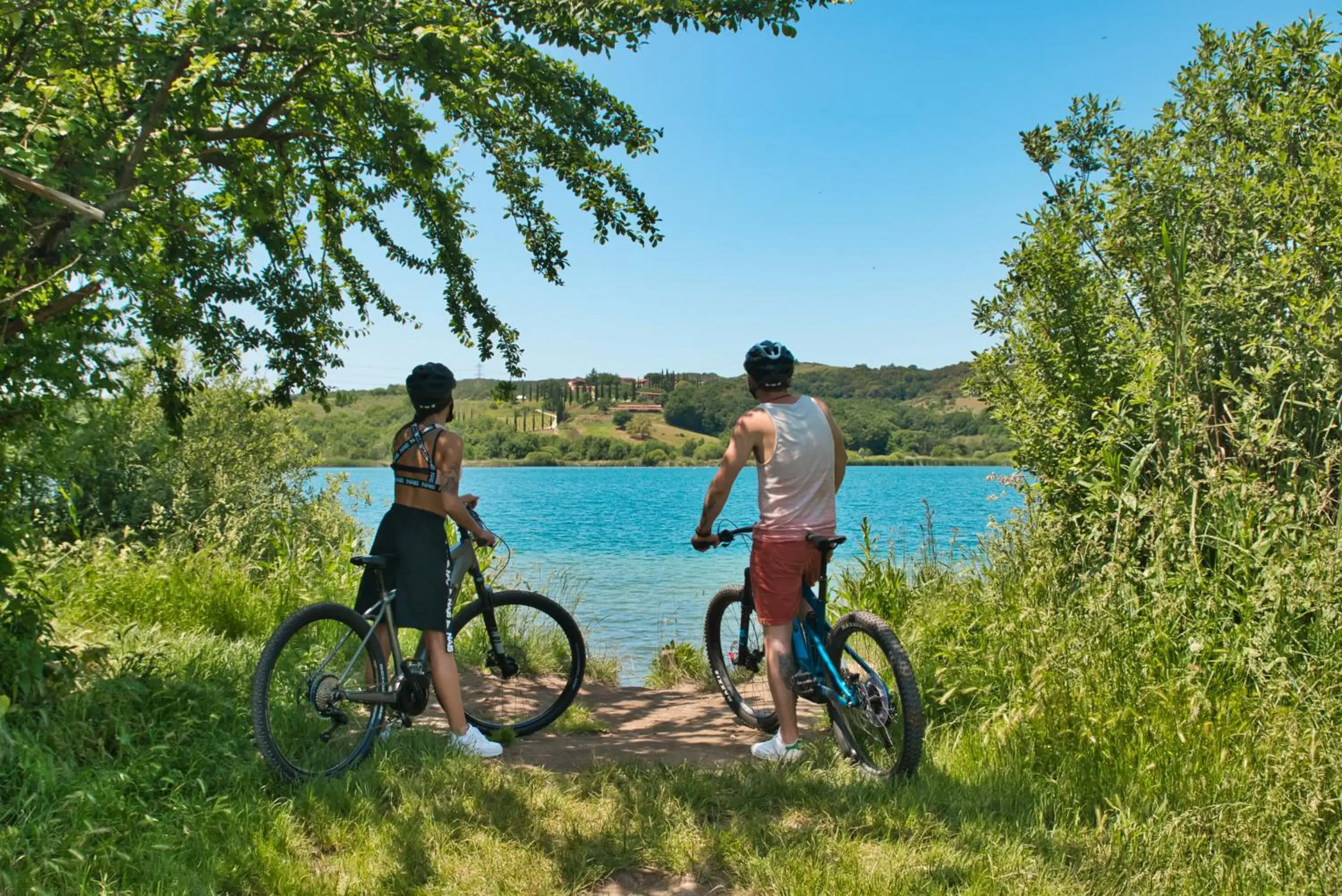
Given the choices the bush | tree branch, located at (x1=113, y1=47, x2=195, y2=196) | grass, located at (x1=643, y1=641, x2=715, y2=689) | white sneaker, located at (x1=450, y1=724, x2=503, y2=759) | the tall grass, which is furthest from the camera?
the bush

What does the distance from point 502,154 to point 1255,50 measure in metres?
5.08

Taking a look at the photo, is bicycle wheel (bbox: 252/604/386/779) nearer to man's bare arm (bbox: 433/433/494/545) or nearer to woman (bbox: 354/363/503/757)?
woman (bbox: 354/363/503/757)

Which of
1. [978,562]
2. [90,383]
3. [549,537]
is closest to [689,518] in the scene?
[549,537]

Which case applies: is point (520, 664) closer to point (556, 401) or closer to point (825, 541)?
point (825, 541)

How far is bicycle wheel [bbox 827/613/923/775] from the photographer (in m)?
4.24

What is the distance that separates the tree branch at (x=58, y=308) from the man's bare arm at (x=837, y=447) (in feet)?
12.0

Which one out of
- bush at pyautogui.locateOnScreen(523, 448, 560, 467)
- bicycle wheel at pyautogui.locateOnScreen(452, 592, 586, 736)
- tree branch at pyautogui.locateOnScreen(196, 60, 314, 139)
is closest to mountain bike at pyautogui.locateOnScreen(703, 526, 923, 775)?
bicycle wheel at pyautogui.locateOnScreen(452, 592, 586, 736)

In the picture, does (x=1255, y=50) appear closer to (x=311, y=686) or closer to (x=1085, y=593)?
(x=1085, y=593)

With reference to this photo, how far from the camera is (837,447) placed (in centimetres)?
498

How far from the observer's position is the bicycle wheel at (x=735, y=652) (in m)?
5.84

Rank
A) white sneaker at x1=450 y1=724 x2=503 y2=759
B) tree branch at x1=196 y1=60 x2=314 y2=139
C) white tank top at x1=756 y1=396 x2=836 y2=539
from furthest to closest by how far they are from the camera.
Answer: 1. white sneaker at x1=450 y1=724 x2=503 y2=759
2. white tank top at x1=756 y1=396 x2=836 y2=539
3. tree branch at x1=196 y1=60 x2=314 y2=139

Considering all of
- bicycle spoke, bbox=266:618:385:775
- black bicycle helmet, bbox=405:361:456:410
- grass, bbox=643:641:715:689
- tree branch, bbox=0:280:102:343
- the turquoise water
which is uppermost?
tree branch, bbox=0:280:102:343

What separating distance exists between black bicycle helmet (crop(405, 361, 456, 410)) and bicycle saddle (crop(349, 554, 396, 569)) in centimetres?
82

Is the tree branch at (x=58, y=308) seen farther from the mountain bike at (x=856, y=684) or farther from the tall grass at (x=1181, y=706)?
the tall grass at (x=1181, y=706)
